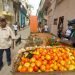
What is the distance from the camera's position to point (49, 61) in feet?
13.2

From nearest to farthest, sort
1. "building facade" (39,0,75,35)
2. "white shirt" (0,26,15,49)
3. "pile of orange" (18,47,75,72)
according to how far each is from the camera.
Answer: "pile of orange" (18,47,75,72)
"white shirt" (0,26,15,49)
"building facade" (39,0,75,35)

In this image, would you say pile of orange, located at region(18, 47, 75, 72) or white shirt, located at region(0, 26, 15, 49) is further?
white shirt, located at region(0, 26, 15, 49)

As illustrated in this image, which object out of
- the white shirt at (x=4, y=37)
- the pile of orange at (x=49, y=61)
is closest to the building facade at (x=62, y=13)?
the white shirt at (x=4, y=37)

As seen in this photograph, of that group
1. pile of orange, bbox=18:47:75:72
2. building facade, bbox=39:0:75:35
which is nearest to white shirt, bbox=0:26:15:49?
pile of orange, bbox=18:47:75:72

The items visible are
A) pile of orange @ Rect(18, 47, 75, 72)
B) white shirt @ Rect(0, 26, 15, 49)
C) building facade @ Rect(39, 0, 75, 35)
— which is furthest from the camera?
building facade @ Rect(39, 0, 75, 35)

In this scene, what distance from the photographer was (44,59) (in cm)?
409

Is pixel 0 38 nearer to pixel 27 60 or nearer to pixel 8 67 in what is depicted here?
pixel 8 67

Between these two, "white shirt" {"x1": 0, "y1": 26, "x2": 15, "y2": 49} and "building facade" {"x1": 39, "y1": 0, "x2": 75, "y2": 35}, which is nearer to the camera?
"white shirt" {"x1": 0, "y1": 26, "x2": 15, "y2": 49}

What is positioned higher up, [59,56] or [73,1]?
[73,1]

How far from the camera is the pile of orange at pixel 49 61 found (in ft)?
12.4

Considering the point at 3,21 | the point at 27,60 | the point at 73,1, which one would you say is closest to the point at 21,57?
the point at 27,60

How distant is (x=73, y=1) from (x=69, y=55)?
12.0m

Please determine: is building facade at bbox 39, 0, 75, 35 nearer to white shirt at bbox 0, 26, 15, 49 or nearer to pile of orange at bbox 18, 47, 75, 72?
white shirt at bbox 0, 26, 15, 49

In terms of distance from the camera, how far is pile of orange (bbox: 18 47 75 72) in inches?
149
